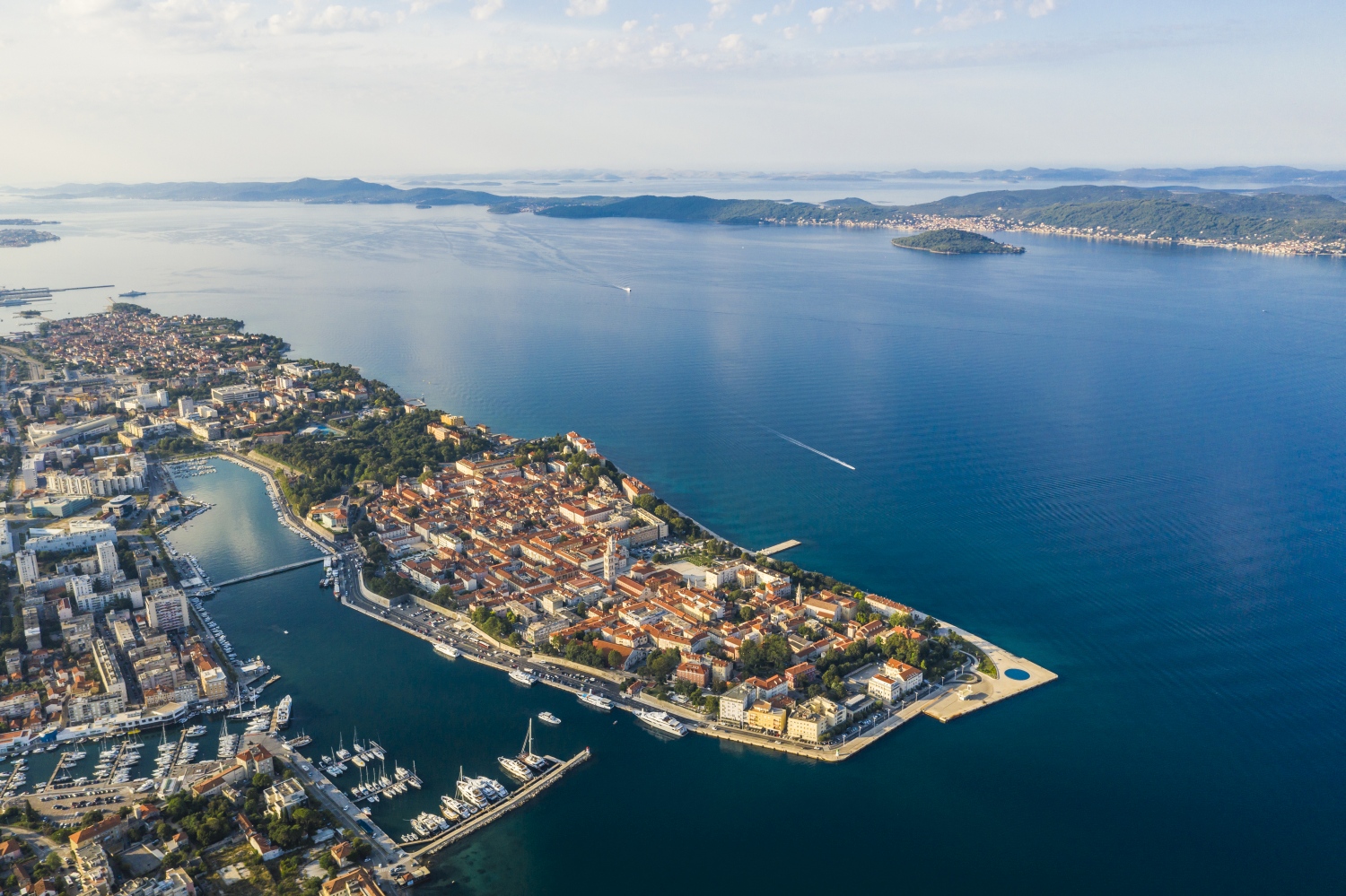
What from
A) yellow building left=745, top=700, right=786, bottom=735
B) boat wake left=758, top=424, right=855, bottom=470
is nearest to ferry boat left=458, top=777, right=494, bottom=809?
yellow building left=745, top=700, right=786, bottom=735

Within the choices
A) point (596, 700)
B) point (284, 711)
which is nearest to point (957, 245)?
point (596, 700)

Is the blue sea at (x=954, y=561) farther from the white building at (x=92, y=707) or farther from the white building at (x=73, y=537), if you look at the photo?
the white building at (x=92, y=707)

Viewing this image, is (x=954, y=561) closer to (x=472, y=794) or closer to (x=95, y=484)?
(x=472, y=794)

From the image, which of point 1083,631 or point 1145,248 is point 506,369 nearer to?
point 1083,631

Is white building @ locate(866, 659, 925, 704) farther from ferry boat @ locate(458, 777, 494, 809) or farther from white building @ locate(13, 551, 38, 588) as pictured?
white building @ locate(13, 551, 38, 588)


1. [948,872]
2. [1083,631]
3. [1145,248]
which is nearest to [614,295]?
[1083,631]

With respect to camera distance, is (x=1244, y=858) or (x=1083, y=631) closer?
(x=1244, y=858)
